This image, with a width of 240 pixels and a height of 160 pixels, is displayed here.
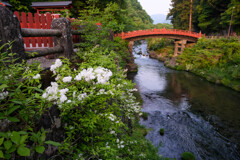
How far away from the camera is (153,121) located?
10719mm

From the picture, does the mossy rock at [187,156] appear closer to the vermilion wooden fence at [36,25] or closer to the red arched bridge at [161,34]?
the vermilion wooden fence at [36,25]

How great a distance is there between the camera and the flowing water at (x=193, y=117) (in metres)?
8.33

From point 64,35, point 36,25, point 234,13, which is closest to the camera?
point 64,35

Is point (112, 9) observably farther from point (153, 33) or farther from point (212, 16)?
point (212, 16)

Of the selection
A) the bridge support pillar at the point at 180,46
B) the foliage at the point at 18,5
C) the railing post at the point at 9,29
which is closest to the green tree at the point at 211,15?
the bridge support pillar at the point at 180,46

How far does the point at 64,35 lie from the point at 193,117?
10655 mm

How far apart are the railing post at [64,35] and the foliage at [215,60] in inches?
694

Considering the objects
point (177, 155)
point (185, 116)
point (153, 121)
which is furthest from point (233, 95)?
point (177, 155)

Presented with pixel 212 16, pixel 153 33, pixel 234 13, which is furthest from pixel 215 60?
pixel 212 16

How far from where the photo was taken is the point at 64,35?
171 inches

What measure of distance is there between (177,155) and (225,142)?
3.16 meters

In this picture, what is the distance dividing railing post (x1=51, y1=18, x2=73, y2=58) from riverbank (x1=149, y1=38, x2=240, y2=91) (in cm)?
1750

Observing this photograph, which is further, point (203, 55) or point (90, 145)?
point (203, 55)

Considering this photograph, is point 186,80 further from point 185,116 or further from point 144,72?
point 185,116
